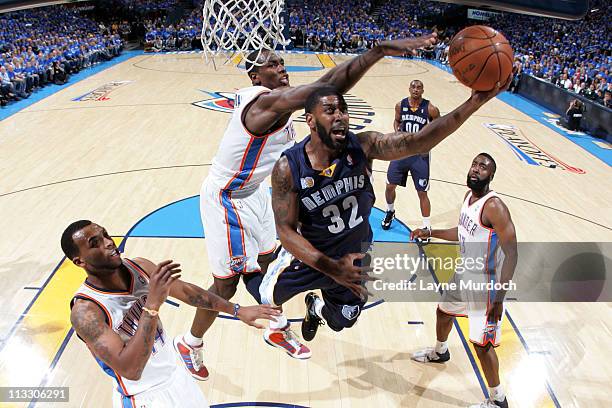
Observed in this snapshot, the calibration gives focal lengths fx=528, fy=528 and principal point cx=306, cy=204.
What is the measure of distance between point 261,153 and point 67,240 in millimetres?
1615

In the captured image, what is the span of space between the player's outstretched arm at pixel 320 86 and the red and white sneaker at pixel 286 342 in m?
1.63

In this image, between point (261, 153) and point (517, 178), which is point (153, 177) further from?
point (517, 178)

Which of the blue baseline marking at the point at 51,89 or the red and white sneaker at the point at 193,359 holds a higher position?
the red and white sneaker at the point at 193,359

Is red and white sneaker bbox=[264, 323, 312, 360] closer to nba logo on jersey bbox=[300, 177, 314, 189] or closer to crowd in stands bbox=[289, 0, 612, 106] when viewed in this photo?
nba logo on jersey bbox=[300, 177, 314, 189]

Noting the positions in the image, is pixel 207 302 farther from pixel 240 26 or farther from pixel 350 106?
pixel 350 106

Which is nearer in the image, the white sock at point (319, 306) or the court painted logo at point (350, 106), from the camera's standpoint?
the white sock at point (319, 306)

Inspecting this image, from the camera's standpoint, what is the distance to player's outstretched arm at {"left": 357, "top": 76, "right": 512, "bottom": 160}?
2488 millimetres

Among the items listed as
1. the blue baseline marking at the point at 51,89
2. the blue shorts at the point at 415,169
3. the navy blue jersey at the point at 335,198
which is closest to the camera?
the navy blue jersey at the point at 335,198

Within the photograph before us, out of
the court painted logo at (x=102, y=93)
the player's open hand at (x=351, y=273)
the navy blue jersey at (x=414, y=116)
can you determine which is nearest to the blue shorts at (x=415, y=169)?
the navy blue jersey at (x=414, y=116)

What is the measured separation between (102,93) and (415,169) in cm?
1106

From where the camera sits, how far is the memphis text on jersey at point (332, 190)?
3.05 m

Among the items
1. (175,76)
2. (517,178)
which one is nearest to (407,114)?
(517,178)

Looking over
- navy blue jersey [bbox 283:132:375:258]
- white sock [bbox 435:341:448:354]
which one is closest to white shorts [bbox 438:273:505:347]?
white sock [bbox 435:341:448:354]

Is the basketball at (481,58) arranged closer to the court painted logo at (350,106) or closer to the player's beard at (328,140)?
the player's beard at (328,140)
